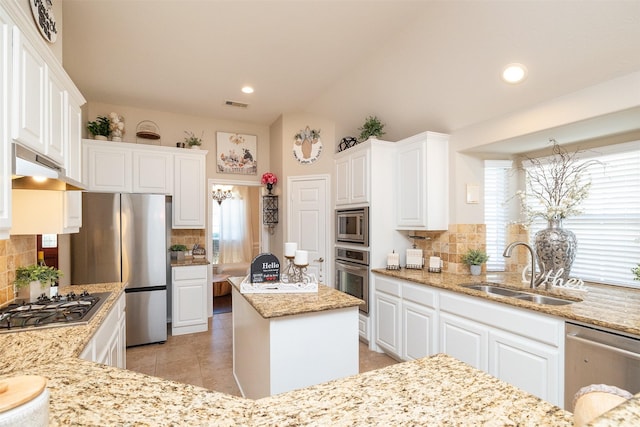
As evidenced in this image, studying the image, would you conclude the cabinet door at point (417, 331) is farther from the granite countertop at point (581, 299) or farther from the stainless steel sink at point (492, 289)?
the stainless steel sink at point (492, 289)

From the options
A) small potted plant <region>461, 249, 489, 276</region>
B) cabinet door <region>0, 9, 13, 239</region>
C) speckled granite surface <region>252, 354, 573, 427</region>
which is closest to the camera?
speckled granite surface <region>252, 354, 573, 427</region>

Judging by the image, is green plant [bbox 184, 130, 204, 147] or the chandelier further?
the chandelier

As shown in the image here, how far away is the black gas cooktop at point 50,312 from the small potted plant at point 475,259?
3049 millimetres

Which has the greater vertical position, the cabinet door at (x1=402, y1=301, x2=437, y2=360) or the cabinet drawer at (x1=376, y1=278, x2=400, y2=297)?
the cabinet drawer at (x1=376, y1=278, x2=400, y2=297)

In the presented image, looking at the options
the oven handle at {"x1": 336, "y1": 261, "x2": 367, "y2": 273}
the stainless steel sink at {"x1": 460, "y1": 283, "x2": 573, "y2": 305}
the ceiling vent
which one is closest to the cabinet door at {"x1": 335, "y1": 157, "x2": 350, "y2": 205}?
the oven handle at {"x1": 336, "y1": 261, "x2": 367, "y2": 273}

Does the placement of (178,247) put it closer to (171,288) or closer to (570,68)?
(171,288)

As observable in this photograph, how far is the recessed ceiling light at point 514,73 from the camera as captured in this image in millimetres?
2281

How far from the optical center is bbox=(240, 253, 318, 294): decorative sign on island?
2.21m

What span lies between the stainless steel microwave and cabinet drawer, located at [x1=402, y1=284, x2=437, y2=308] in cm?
72

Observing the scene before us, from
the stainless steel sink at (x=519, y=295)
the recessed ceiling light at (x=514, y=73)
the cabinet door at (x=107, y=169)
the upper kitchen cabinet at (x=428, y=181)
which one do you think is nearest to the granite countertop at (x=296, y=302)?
the stainless steel sink at (x=519, y=295)

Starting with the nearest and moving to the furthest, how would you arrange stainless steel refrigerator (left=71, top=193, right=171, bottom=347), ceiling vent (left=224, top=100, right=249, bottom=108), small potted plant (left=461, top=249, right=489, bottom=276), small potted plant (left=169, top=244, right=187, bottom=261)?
1. small potted plant (left=461, top=249, right=489, bottom=276)
2. stainless steel refrigerator (left=71, top=193, right=171, bottom=347)
3. ceiling vent (left=224, top=100, right=249, bottom=108)
4. small potted plant (left=169, top=244, right=187, bottom=261)

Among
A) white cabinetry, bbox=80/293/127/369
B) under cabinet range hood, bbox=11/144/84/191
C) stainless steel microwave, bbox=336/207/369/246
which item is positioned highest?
under cabinet range hood, bbox=11/144/84/191

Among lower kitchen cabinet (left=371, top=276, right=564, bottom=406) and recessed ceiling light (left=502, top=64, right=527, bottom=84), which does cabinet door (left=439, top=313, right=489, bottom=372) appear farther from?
recessed ceiling light (left=502, top=64, right=527, bottom=84)

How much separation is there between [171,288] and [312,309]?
117 inches
